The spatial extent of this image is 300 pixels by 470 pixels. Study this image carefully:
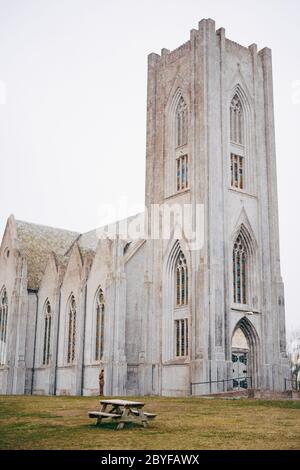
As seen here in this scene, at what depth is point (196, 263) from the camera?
3716cm

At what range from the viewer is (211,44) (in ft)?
132

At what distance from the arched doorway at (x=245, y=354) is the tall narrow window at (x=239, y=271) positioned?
148 cm

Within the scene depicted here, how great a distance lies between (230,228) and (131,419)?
23678 mm

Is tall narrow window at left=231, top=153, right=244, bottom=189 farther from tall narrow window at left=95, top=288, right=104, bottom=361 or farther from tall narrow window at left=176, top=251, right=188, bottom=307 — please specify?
tall narrow window at left=95, top=288, right=104, bottom=361

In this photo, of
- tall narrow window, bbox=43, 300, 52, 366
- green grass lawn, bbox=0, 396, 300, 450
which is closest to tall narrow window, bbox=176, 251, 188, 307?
tall narrow window, bbox=43, 300, 52, 366

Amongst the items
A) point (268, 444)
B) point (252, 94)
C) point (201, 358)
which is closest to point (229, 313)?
point (201, 358)

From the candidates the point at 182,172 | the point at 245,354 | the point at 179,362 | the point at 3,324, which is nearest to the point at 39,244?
the point at 3,324

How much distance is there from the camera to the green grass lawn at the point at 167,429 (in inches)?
546

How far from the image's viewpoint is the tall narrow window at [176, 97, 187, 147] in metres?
42.1

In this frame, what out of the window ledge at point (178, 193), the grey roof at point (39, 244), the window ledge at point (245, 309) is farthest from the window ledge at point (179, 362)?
the grey roof at point (39, 244)

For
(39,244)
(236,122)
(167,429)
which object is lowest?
(167,429)

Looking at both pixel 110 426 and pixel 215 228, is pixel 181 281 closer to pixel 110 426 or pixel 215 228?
pixel 215 228

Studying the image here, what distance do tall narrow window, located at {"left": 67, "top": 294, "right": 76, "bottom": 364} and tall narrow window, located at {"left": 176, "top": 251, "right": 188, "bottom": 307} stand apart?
1037 centimetres

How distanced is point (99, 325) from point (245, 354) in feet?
34.2
